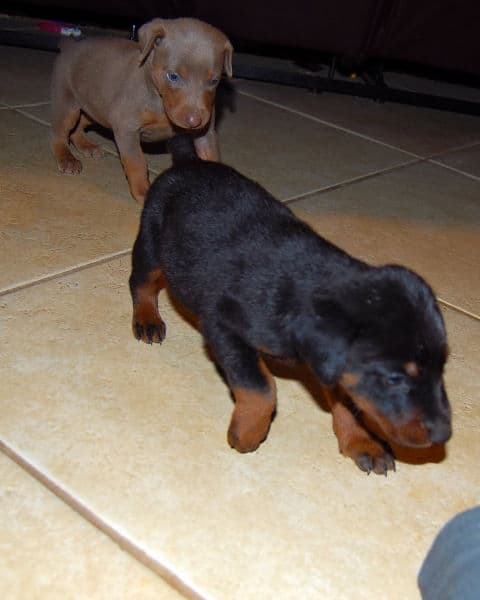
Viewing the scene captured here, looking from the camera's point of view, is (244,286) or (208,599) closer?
(208,599)

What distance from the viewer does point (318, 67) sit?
262 inches

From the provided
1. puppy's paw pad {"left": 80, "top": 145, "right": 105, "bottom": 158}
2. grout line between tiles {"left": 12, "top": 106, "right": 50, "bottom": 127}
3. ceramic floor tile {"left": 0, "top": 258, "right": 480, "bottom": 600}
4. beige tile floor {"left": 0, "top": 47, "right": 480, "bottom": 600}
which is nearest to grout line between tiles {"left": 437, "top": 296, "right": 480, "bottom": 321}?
beige tile floor {"left": 0, "top": 47, "right": 480, "bottom": 600}

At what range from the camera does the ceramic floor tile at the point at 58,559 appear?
6.37 ft

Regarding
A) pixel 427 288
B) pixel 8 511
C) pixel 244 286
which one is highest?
pixel 427 288

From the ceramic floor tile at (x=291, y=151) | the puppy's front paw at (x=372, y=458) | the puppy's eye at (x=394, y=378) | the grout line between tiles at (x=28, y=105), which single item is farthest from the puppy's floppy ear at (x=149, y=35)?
the puppy's eye at (x=394, y=378)

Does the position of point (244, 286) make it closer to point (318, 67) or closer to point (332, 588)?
point (332, 588)

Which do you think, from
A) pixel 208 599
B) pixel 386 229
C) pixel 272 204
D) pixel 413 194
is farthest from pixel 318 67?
pixel 208 599

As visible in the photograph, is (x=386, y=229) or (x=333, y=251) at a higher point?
(x=333, y=251)

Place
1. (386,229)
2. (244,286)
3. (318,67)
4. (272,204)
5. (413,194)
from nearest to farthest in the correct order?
(244,286)
(272,204)
(386,229)
(413,194)
(318,67)

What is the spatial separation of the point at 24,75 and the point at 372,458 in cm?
421

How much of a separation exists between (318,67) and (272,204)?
4390 mm

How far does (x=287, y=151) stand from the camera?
193 inches

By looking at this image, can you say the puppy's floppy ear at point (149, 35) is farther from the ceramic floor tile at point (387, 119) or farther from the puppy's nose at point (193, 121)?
the ceramic floor tile at point (387, 119)

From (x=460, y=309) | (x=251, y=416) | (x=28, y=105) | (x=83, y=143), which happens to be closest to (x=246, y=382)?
(x=251, y=416)
